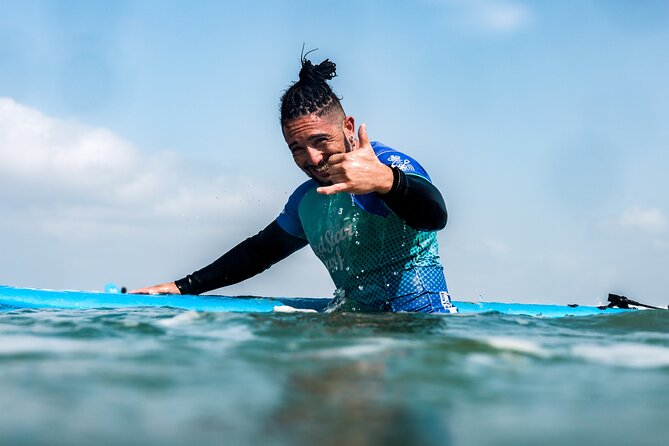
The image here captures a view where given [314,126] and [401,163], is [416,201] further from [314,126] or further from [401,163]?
[314,126]

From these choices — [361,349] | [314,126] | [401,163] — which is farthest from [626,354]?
[314,126]

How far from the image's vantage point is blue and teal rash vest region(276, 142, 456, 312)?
378cm

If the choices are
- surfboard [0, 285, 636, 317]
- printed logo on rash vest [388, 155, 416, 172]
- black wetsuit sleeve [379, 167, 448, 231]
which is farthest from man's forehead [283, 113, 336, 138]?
surfboard [0, 285, 636, 317]

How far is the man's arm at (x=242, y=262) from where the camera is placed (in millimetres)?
4883

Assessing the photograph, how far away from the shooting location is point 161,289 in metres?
5.00

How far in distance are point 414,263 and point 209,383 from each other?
7.55ft

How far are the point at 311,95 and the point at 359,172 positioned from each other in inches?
50.9

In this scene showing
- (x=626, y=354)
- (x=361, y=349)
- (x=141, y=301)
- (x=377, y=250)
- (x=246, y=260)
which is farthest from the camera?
(x=246, y=260)

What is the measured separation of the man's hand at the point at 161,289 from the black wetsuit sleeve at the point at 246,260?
1.5 inches

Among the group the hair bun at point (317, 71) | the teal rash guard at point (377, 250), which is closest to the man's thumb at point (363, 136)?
the teal rash guard at point (377, 250)

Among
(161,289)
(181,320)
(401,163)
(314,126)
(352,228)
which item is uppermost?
(314,126)

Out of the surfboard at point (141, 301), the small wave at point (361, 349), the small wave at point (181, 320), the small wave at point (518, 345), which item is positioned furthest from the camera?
the surfboard at point (141, 301)

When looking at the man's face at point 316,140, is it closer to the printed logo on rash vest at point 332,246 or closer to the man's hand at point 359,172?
the printed logo on rash vest at point 332,246

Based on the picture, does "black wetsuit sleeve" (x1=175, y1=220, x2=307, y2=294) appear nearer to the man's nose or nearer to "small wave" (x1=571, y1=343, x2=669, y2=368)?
the man's nose
